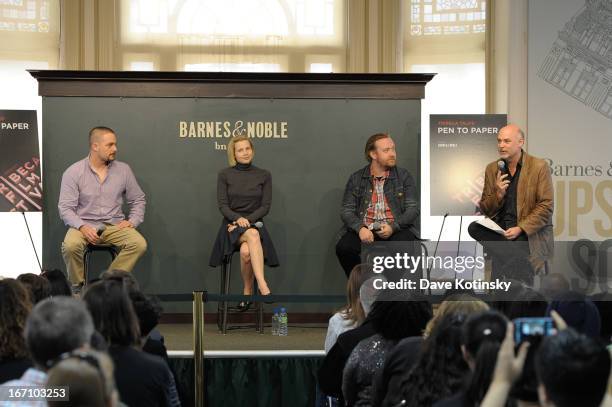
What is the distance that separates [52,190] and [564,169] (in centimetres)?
454

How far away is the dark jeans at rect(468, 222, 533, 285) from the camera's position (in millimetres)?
5684

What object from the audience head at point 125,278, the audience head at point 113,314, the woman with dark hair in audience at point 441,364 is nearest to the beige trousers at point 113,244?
the audience head at point 125,278

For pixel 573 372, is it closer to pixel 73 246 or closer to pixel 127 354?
pixel 127 354

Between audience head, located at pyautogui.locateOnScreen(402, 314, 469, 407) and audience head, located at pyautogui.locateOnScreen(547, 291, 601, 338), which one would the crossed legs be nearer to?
audience head, located at pyautogui.locateOnScreen(547, 291, 601, 338)

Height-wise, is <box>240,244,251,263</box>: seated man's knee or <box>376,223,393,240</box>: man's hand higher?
<box>376,223,393,240</box>: man's hand

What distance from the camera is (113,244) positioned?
652cm

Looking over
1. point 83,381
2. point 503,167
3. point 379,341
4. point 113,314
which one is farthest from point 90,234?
point 83,381

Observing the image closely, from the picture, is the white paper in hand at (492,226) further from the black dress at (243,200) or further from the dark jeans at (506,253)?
the black dress at (243,200)

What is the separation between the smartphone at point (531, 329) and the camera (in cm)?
218

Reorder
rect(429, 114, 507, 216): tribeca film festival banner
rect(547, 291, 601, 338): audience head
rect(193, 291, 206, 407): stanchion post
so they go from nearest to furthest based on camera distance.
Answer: rect(547, 291, 601, 338): audience head, rect(193, 291, 206, 407): stanchion post, rect(429, 114, 507, 216): tribeca film festival banner

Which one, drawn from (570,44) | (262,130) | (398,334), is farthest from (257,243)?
(570,44)

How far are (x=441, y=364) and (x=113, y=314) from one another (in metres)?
1.01

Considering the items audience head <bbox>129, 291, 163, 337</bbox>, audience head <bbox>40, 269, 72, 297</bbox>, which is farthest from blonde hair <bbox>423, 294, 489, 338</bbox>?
audience head <bbox>40, 269, 72, 297</bbox>

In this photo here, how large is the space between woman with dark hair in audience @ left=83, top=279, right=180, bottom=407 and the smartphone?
→ 121cm
